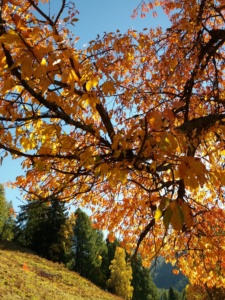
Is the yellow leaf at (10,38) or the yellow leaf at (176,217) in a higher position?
the yellow leaf at (10,38)

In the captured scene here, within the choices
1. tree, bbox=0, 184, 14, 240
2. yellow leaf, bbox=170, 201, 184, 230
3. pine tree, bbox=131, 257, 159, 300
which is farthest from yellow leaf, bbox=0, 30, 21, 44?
tree, bbox=0, 184, 14, 240

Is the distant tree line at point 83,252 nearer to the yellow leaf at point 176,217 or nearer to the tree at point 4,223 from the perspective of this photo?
the tree at point 4,223

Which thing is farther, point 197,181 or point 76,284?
point 76,284

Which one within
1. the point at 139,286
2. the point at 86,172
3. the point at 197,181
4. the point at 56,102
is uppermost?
the point at 56,102

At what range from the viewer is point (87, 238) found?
45.1m

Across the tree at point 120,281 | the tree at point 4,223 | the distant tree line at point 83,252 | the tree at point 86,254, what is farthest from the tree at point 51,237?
the tree at point 4,223

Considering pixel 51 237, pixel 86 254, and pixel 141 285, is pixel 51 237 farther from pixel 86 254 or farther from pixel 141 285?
pixel 141 285

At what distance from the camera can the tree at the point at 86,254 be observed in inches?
1657

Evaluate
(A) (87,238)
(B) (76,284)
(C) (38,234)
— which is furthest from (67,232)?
(B) (76,284)

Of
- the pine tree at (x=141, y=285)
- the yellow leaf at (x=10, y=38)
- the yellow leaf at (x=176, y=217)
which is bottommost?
the pine tree at (x=141, y=285)

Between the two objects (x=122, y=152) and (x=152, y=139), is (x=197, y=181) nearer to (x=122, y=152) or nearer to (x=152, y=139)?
(x=152, y=139)

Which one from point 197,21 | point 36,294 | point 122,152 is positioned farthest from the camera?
point 36,294

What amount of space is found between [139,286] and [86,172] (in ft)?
162

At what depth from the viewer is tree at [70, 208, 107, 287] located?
42.1m
